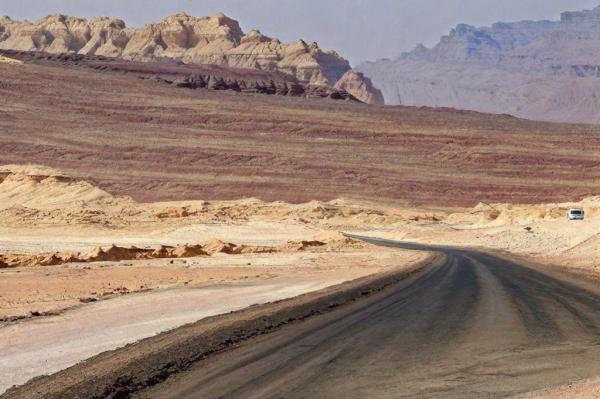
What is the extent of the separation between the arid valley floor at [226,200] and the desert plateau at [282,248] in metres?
0.19

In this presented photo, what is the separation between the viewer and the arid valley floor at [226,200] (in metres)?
19.1

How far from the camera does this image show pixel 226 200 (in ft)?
279

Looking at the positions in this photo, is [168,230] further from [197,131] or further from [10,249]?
[197,131]

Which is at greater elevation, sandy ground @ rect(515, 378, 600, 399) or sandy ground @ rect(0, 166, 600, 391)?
sandy ground @ rect(515, 378, 600, 399)

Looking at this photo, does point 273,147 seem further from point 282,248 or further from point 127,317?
point 127,317

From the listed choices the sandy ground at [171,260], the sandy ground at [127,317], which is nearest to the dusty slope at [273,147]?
the sandy ground at [171,260]

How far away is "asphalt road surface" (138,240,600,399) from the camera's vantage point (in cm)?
912

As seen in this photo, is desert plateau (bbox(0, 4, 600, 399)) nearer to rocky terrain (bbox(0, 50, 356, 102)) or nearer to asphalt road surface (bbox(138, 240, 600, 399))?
asphalt road surface (bbox(138, 240, 600, 399))

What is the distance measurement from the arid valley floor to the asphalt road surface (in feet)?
3.45

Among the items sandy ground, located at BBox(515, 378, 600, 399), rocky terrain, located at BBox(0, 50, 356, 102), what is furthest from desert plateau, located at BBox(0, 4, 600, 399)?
rocky terrain, located at BBox(0, 50, 356, 102)

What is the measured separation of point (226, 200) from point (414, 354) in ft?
244

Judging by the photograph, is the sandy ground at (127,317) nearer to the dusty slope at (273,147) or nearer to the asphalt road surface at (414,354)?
the asphalt road surface at (414,354)

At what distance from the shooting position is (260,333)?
13172 mm

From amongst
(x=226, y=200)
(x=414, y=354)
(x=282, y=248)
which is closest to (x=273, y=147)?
(x=226, y=200)
